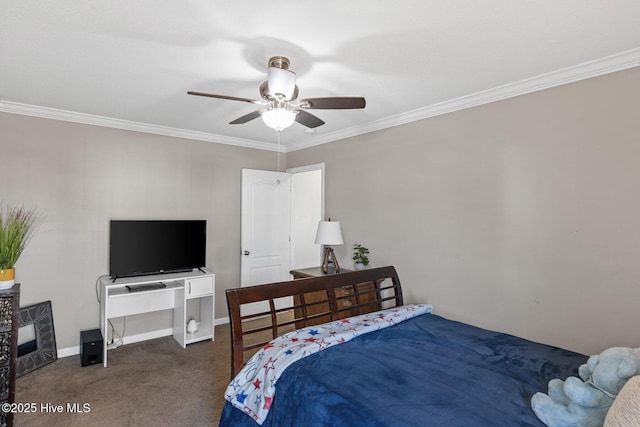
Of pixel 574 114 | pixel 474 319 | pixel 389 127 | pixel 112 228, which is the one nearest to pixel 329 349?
pixel 474 319

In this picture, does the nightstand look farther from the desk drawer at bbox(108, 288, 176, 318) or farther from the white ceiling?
the white ceiling

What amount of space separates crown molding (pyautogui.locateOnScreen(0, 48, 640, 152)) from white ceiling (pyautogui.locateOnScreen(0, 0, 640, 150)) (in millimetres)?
11

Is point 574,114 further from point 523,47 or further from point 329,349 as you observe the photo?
point 329,349

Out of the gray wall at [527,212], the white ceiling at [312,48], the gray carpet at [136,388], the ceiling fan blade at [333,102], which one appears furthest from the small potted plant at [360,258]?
the ceiling fan blade at [333,102]

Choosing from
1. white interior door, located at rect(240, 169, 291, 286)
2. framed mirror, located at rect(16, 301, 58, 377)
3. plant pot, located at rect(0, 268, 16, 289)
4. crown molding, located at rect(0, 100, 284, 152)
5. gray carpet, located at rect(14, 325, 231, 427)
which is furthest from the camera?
white interior door, located at rect(240, 169, 291, 286)

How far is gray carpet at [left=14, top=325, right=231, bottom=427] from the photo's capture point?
256cm

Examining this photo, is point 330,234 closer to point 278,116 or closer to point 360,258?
point 360,258

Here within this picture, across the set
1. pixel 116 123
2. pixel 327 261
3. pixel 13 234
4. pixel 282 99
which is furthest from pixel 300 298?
pixel 116 123

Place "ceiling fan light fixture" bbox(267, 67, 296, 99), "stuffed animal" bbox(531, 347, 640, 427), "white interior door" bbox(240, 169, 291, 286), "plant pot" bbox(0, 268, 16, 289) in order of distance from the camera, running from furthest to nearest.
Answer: "white interior door" bbox(240, 169, 291, 286) → "plant pot" bbox(0, 268, 16, 289) → "ceiling fan light fixture" bbox(267, 67, 296, 99) → "stuffed animal" bbox(531, 347, 640, 427)

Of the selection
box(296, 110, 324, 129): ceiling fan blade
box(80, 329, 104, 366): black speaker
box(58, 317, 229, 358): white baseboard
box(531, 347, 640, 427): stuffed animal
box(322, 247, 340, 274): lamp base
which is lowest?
box(58, 317, 229, 358): white baseboard

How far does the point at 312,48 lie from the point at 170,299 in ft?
10.7

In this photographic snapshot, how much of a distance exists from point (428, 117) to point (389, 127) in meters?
0.48

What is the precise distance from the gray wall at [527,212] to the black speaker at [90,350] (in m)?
2.96

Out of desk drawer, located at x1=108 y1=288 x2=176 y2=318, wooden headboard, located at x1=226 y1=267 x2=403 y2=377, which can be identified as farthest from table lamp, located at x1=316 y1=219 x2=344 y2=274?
desk drawer, located at x1=108 y1=288 x2=176 y2=318
